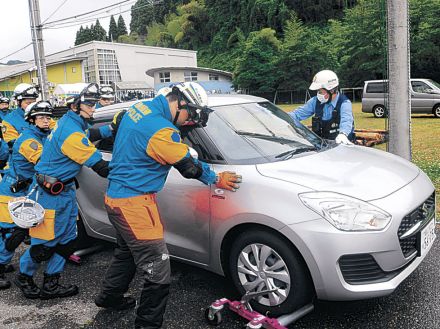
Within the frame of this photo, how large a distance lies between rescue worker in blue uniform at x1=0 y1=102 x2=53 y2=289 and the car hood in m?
2.17

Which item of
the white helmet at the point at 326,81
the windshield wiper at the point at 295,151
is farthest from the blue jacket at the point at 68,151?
the white helmet at the point at 326,81

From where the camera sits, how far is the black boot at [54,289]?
3.83 metres

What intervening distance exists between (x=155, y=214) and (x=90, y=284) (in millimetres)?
1539

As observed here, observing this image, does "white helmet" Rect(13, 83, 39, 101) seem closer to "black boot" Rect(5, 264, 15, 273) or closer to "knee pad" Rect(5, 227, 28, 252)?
"knee pad" Rect(5, 227, 28, 252)

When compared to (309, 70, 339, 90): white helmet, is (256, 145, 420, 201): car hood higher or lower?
lower

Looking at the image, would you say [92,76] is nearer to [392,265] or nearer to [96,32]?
[392,265]

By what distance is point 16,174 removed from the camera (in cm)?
430

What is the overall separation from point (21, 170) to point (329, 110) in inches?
138

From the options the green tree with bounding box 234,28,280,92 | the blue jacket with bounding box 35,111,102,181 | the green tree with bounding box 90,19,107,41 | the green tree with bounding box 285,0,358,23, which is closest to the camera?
the blue jacket with bounding box 35,111,102,181

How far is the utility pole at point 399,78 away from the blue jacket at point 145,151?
3600 millimetres

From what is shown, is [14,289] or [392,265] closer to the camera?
[392,265]

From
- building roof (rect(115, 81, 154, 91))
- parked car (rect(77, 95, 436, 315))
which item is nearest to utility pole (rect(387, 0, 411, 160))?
parked car (rect(77, 95, 436, 315))

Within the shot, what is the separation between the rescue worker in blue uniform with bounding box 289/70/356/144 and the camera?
5070 millimetres

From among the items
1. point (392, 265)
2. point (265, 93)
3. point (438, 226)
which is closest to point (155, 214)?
point (392, 265)
